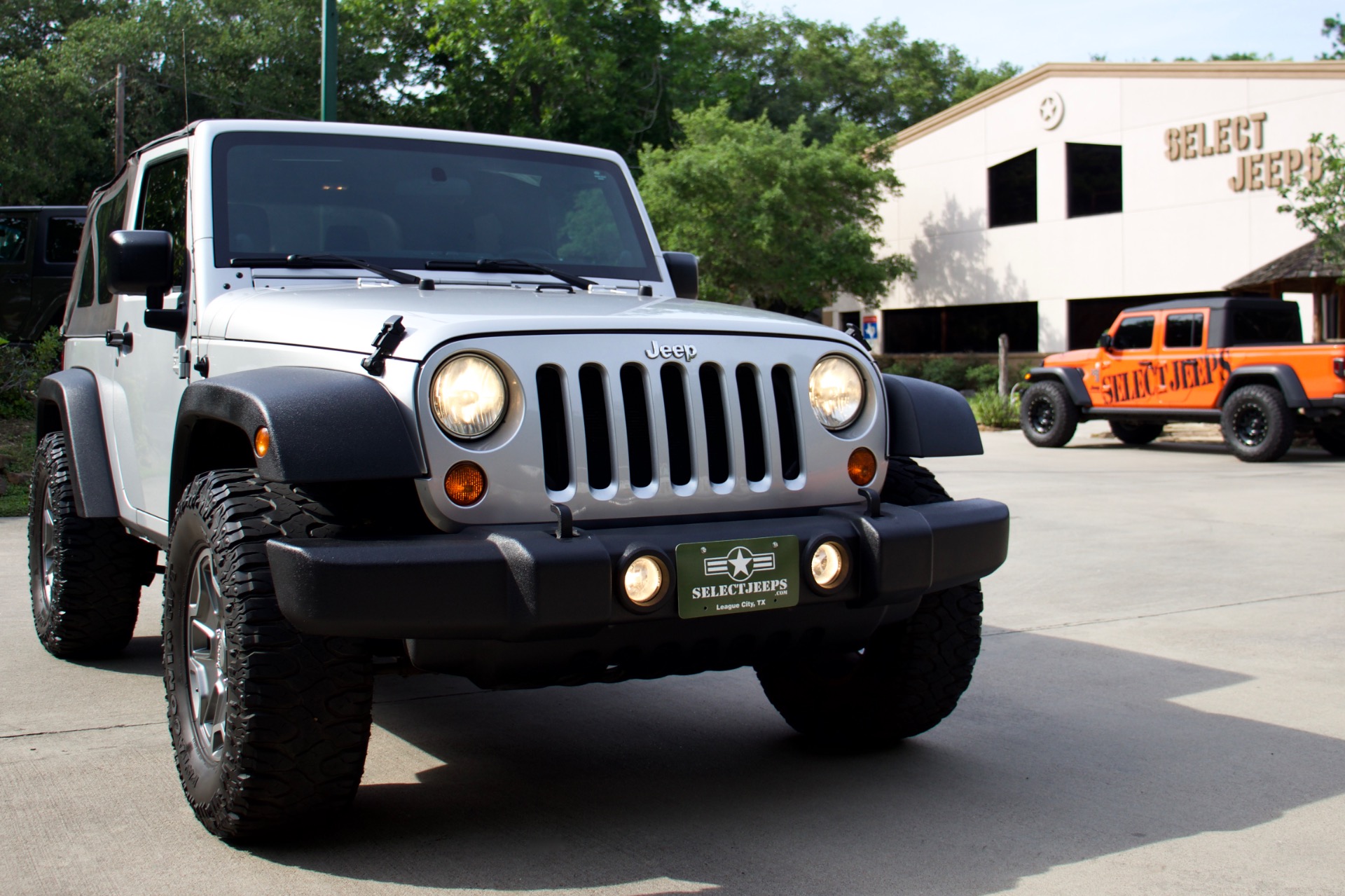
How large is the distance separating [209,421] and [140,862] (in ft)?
3.99

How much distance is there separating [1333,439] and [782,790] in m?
13.8

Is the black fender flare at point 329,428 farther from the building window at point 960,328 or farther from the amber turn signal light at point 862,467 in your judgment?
the building window at point 960,328

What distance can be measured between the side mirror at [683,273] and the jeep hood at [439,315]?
34.2 inches

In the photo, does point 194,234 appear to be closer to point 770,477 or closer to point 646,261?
point 646,261

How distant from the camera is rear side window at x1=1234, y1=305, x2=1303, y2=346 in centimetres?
1564

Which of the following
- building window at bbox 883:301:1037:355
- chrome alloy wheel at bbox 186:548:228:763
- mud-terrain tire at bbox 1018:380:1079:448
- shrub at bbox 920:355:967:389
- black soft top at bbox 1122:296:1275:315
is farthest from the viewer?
shrub at bbox 920:355:967:389

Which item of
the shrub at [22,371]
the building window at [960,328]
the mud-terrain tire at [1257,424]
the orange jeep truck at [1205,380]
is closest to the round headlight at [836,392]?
the shrub at [22,371]

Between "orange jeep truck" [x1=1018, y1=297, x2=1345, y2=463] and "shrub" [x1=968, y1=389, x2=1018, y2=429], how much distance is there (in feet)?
8.94

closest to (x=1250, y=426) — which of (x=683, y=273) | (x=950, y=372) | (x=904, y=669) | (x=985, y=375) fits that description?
(x=683, y=273)

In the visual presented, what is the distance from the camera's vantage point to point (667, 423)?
11.2 feet

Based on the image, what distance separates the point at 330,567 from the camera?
9.78 feet

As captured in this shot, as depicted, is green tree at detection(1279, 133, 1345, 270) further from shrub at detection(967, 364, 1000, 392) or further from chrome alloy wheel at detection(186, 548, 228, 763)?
chrome alloy wheel at detection(186, 548, 228, 763)

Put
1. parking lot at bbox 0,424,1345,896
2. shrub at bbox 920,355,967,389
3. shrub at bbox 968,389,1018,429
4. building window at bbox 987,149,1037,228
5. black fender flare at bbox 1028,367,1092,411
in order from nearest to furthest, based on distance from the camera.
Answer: parking lot at bbox 0,424,1345,896
black fender flare at bbox 1028,367,1092,411
shrub at bbox 968,389,1018,429
building window at bbox 987,149,1037,228
shrub at bbox 920,355,967,389

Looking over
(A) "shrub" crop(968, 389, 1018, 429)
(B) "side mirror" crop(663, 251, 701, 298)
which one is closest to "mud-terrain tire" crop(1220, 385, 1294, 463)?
(A) "shrub" crop(968, 389, 1018, 429)
